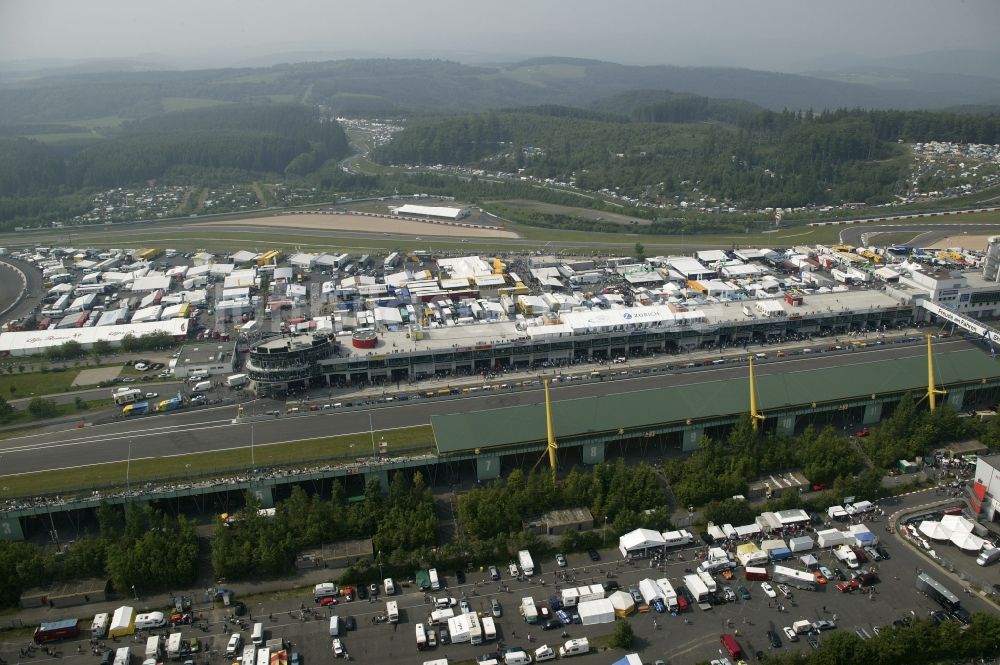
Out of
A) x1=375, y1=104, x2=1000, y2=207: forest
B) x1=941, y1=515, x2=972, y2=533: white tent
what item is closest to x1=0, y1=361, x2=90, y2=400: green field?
x1=941, y1=515, x2=972, y2=533: white tent

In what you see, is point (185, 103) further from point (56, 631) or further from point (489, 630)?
point (489, 630)

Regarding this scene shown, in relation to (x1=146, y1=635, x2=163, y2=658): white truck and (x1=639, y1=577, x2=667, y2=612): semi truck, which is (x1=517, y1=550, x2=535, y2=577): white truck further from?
(x1=146, y1=635, x2=163, y2=658): white truck

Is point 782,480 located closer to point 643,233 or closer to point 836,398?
point 836,398

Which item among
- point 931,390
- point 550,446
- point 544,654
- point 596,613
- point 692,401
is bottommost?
point 544,654

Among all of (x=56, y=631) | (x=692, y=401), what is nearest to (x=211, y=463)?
(x=56, y=631)

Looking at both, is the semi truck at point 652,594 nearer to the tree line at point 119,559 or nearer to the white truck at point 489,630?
the white truck at point 489,630

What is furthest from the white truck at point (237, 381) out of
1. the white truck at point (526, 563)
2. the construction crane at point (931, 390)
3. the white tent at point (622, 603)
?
the construction crane at point (931, 390)
